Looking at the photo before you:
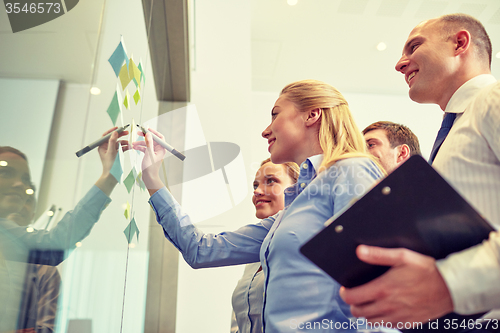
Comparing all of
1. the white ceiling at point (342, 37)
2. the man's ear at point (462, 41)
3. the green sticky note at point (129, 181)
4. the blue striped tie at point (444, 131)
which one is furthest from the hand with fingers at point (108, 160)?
the white ceiling at point (342, 37)

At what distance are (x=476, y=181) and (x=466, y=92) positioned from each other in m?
0.30

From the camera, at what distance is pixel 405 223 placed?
429 mm

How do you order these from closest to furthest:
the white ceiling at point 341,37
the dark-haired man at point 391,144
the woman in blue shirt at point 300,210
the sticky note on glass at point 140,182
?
the woman in blue shirt at point 300,210, the sticky note on glass at point 140,182, the dark-haired man at point 391,144, the white ceiling at point 341,37

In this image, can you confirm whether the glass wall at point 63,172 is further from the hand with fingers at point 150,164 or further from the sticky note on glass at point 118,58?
the hand with fingers at point 150,164

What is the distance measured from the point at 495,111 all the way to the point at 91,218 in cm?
68

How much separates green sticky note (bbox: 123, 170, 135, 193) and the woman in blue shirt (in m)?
0.08

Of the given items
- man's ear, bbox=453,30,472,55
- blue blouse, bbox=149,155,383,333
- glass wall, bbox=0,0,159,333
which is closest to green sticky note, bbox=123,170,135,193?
glass wall, bbox=0,0,159,333

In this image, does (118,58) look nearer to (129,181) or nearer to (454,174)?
(129,181)

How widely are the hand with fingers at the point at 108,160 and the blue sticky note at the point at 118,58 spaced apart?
0.14 m

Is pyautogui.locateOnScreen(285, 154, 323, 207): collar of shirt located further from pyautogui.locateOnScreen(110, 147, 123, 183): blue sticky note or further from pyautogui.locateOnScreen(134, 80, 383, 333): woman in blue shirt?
pyautogui.locateOnScreen(110, 147, 123, 183): blue sticky note

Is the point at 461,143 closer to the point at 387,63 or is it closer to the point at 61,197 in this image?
the point at 61,197

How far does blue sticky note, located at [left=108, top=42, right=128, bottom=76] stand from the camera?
87 centimetres

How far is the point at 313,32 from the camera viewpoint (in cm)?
273

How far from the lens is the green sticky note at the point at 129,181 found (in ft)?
3.37
